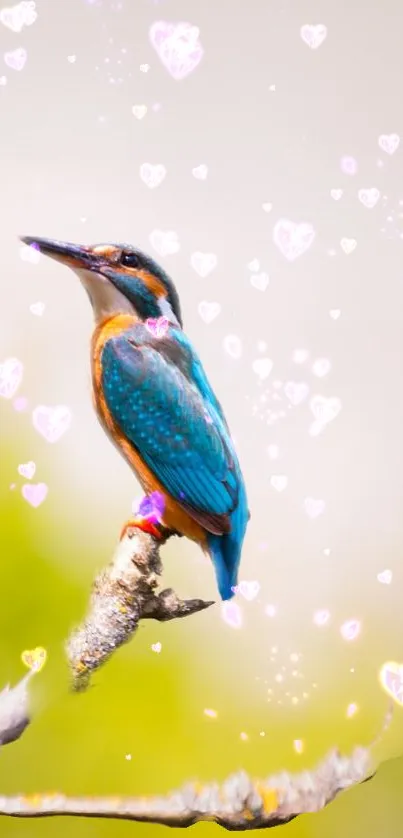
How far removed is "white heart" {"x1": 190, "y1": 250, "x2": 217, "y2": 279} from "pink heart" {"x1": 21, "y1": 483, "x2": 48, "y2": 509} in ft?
1.53

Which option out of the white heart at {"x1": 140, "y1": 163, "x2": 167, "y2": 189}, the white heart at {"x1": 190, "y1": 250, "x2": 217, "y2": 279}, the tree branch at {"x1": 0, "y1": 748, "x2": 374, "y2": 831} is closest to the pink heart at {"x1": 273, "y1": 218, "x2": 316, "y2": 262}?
the white heart at {"x1": 190, "y1": 250, "x2": 217, "y2": 279}

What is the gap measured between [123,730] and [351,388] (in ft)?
2.34

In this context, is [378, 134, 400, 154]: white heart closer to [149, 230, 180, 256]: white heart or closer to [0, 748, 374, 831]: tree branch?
[149, 230, 180, 256]: white heart

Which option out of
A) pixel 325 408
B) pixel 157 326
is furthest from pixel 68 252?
pixel 325 408

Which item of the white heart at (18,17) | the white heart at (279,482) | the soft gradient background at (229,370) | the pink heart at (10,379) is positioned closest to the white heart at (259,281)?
the soft gradient background at (229,370)

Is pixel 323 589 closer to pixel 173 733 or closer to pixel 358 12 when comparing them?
pixel 173 733

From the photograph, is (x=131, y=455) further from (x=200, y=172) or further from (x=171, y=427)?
(x=200, y=172)

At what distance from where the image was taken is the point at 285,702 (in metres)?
1.37

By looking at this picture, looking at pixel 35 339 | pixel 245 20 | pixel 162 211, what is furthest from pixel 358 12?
pixel 35 339

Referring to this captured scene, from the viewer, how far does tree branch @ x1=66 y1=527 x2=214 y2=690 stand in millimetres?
1310

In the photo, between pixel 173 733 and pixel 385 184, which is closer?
pixel 173 733

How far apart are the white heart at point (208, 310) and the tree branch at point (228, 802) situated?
0.79 metres

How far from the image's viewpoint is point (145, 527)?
135 centimetres

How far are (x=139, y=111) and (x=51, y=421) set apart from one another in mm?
570
